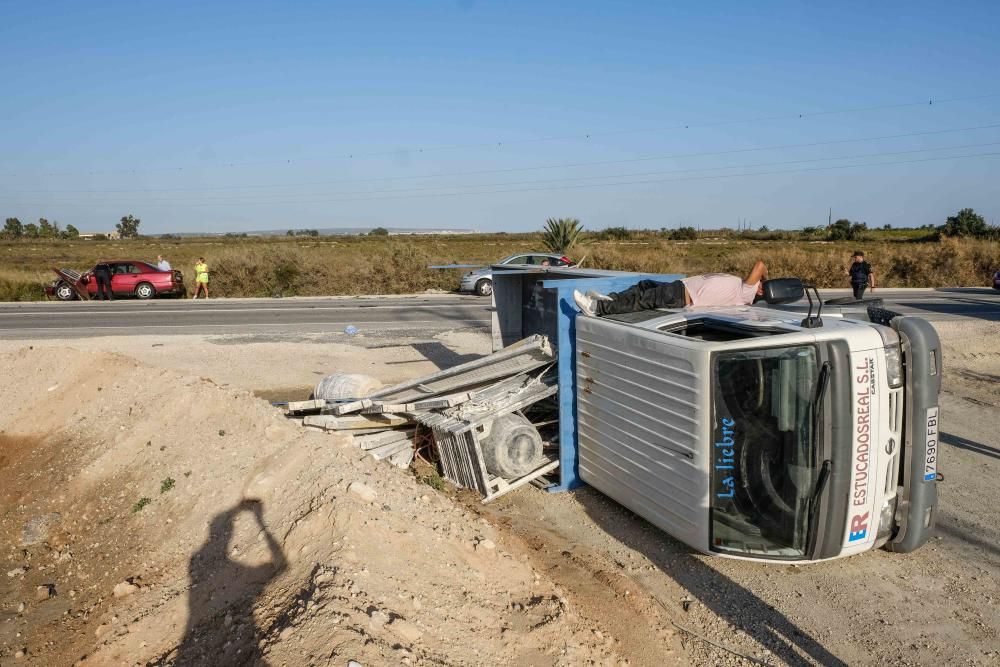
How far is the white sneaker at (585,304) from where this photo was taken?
6.29 m

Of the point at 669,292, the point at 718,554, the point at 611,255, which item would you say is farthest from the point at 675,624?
the point at 611,255

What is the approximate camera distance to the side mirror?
6.07 m

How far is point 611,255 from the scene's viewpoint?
3622 cm

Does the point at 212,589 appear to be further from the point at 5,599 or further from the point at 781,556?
the point at 781,556

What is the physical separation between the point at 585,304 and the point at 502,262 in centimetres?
2017

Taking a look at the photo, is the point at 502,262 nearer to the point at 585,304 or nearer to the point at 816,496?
the point at 585,304

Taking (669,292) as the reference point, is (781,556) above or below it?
below

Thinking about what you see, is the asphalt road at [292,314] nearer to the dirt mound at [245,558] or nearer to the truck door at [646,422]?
the dirt mound at [245,558]

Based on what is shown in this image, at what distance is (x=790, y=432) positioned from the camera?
4512 mm

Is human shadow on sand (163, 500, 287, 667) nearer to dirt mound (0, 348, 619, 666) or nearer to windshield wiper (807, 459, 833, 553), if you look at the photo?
dirt mound (0, 348, 619, 666)

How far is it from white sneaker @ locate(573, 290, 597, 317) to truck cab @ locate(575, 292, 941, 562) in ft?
3.56

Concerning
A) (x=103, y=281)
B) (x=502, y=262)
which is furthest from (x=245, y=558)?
(x=103, y=281)

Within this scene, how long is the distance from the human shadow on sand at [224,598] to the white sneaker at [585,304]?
9.91 ft

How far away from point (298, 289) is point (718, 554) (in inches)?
1063
